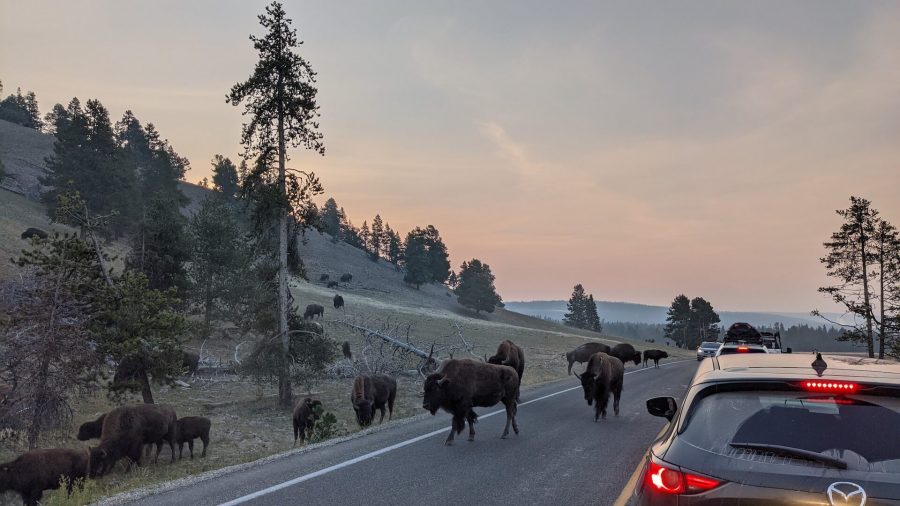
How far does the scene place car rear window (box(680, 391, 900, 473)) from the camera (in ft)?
9.82

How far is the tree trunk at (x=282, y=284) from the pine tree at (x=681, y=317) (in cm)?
8295

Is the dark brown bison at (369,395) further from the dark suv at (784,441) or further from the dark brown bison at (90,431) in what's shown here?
the dark suv at (784,441)

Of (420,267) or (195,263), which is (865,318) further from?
(420,267)

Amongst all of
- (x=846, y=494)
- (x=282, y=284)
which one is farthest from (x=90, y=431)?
(x=846, y=494)

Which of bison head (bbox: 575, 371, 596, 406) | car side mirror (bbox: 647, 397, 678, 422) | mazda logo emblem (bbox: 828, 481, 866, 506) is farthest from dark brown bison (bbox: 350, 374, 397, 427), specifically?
mazda logo emblem (bbox: 828, 481, 866, 506)

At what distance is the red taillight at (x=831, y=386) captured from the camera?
3.17m

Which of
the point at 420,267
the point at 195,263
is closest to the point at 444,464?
the point at 195,263

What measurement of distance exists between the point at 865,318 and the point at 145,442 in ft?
164

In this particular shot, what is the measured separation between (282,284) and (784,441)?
2174 cm

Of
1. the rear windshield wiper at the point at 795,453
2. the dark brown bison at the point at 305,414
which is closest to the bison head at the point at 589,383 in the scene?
the dark brown bison at the point at 305,414

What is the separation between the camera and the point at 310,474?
7996mm

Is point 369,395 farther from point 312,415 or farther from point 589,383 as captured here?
point 589,383

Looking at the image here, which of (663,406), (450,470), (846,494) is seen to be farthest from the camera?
(450,470)

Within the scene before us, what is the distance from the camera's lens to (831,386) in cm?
320
